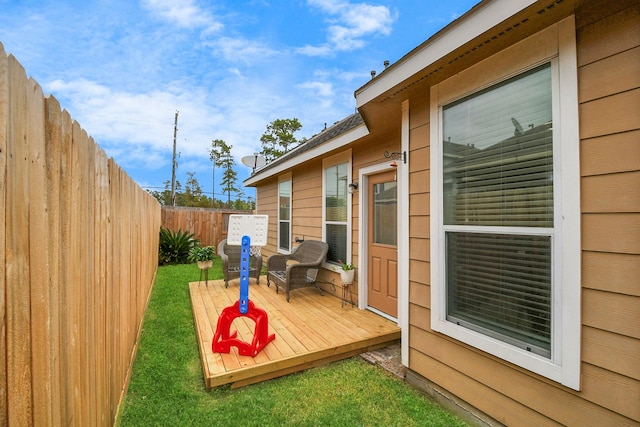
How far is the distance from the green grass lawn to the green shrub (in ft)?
18.5

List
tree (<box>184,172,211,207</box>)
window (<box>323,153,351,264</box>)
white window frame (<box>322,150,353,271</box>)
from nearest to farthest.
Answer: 1. white window frame (<box>322,150,353,271</box>)
2. window (<box>323,153,351,264</box>)
3. tree (<box>184,172,211,207</box>)

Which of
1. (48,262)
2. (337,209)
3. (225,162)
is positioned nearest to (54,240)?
(48,262)

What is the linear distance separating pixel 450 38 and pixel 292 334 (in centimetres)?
305

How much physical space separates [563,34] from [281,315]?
3.73 metres

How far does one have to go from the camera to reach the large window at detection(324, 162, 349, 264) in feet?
14.9

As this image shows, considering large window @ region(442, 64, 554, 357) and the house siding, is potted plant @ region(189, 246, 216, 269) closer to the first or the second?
large window @ region(442, 64, 554, 357)

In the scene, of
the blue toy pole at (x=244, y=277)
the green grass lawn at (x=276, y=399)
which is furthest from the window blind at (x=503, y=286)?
the blue toy pole at (x=244, y=277)

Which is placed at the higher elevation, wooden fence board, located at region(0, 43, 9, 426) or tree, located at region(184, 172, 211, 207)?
tree, located at region(184, 172, 211, 207)

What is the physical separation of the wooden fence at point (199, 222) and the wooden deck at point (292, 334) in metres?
6.13

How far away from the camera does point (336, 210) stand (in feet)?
15.6

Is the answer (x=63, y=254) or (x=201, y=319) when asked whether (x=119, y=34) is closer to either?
(x=201, y=319)

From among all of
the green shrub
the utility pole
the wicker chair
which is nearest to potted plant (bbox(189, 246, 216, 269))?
the wicker chair

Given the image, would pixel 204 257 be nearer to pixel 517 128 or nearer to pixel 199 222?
pixel 517 128

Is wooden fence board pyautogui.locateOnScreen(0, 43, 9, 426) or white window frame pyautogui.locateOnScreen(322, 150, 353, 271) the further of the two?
white window frame pyautogui.locateOnScreen(322, 150, 353, 271)
